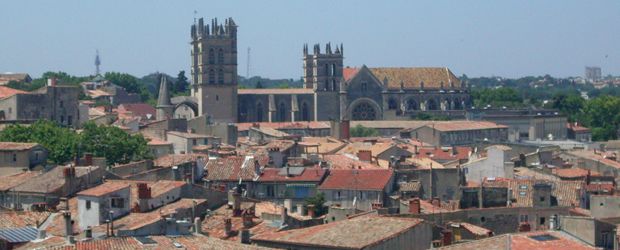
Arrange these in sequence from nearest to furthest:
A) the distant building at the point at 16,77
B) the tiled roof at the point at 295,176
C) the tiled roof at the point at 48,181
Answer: the tiled roof at the point at 48,181, the tiled roof at the point at 295,176, the distant building at the point at 16,77

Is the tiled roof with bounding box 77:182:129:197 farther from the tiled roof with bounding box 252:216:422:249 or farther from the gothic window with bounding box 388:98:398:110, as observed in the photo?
the gothic window with bounding box 388:98:398:110

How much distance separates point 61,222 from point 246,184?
59.8 ft

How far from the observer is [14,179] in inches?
2287

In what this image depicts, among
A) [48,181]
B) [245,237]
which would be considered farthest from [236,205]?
[48,181]

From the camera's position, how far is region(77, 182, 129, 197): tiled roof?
4844 cm

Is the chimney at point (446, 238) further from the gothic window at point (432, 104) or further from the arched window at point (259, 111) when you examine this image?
Answer: the gothic window at point (432, 104)

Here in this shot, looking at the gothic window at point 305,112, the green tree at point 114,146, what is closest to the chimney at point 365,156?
the green tree at point 114,146

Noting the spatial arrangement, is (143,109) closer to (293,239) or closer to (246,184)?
(246,184)

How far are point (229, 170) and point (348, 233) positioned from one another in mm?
22771

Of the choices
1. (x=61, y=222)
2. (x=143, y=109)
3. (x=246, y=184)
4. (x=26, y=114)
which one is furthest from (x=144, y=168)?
(x=143, y=109)

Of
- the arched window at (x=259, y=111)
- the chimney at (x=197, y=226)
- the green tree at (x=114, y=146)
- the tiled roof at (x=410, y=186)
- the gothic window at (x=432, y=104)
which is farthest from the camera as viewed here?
the gothic window at (x=432, y=104)

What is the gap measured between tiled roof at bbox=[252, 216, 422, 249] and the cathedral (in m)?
111

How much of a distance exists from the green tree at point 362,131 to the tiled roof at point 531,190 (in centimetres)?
7969

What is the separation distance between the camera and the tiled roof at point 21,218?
43.6 m
